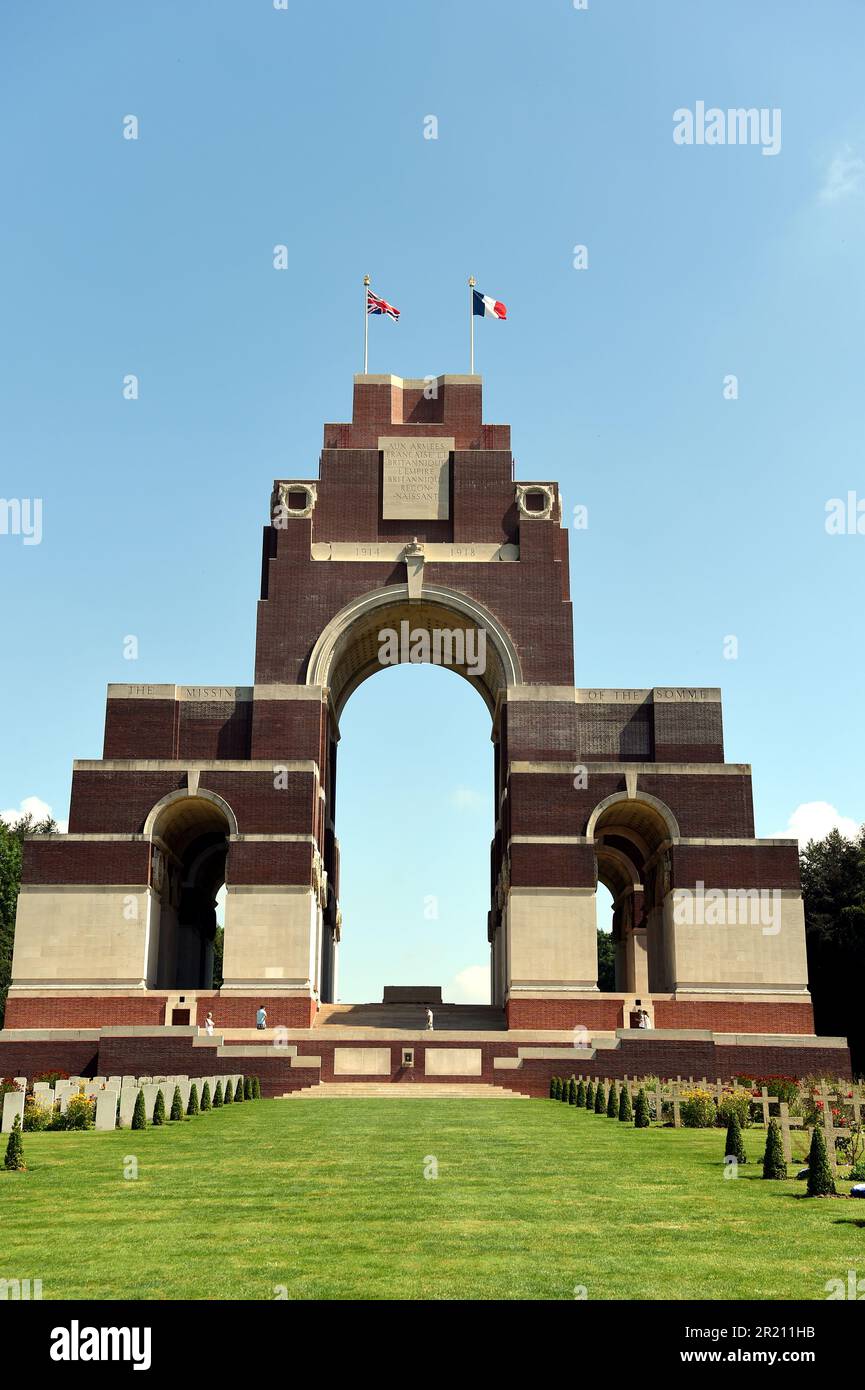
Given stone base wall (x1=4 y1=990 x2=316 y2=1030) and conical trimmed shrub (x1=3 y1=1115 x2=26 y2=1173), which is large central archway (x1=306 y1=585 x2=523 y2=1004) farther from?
conical trimmed shrub (x1=3 y1=1115 x2=26 y2=1173)

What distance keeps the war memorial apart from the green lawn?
21223 mm

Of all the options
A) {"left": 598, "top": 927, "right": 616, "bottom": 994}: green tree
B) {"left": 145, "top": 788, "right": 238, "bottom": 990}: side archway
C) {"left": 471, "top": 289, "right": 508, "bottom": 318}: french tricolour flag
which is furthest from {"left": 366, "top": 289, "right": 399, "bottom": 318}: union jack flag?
{"left": 598, "top": 927, "right": 616, "bottom": 994}: green tree

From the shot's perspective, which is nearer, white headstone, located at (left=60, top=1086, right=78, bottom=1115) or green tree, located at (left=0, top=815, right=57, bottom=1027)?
white headstone, located at (left=60, top=1086, right=78, bottom=1115)

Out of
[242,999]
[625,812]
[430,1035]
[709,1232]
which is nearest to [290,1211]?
[709,1232]

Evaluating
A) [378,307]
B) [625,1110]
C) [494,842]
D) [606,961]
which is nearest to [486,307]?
[378,307]

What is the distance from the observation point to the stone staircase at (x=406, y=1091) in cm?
3491

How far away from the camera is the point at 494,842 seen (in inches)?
2172

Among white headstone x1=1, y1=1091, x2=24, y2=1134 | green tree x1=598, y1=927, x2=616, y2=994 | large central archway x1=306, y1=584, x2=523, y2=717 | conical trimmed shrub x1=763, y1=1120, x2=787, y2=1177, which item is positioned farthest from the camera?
green tree x1=598, y1=927, x2=616, y2=994

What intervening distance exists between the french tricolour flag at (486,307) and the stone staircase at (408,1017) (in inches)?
1134

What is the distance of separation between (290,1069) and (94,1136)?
1454 cm

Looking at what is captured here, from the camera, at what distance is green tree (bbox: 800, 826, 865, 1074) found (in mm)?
57406

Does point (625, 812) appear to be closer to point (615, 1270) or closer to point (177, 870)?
point (177, 870)

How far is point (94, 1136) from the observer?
22688 mm

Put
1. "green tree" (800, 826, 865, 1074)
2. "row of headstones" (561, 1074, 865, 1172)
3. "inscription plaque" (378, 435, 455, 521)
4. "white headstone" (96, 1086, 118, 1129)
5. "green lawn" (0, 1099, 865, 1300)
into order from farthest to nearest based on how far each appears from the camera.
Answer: "green tree" (800, 826, 865, 1074)
"inscription plaque" (378, 435, 455, 521)
"white headstone" (96, 1086, 118, 1129)
"row of headstones" (561, 1074, 865, 1172)
"green lawn" (0, 1099, 865, 1300)
